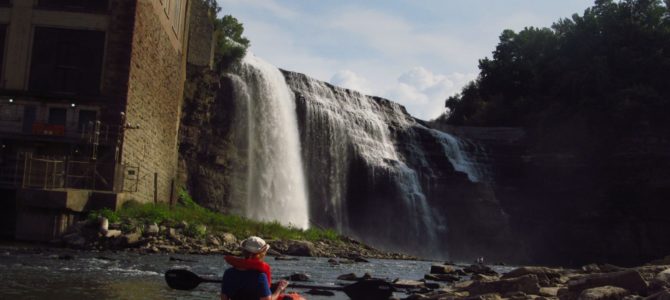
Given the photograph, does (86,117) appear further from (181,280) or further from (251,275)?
(251,275)

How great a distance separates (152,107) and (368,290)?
20.4 meters

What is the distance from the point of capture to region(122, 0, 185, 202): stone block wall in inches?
1070

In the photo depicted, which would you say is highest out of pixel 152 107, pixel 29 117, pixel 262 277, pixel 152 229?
pixel 152 107

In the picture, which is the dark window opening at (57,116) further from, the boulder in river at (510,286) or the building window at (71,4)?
the boulder in river at (510,286)

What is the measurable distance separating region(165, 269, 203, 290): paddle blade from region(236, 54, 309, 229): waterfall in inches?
970

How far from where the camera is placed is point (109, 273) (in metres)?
15.7

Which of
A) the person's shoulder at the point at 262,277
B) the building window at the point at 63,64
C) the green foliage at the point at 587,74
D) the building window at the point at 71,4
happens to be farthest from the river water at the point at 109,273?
the green foliage at the point at 587,74

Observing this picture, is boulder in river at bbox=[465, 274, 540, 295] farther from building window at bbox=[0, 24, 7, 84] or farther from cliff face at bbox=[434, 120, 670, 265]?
cliff face at bbox=[434, 120, 670, 265]

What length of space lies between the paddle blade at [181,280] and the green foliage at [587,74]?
154ft

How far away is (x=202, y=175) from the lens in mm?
37812

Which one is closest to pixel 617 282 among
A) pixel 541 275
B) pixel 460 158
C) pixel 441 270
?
pixel 541 275

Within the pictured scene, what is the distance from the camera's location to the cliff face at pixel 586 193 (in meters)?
50.9

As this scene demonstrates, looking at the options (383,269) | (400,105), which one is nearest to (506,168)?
(400,105)

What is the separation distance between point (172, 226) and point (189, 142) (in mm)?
13780
